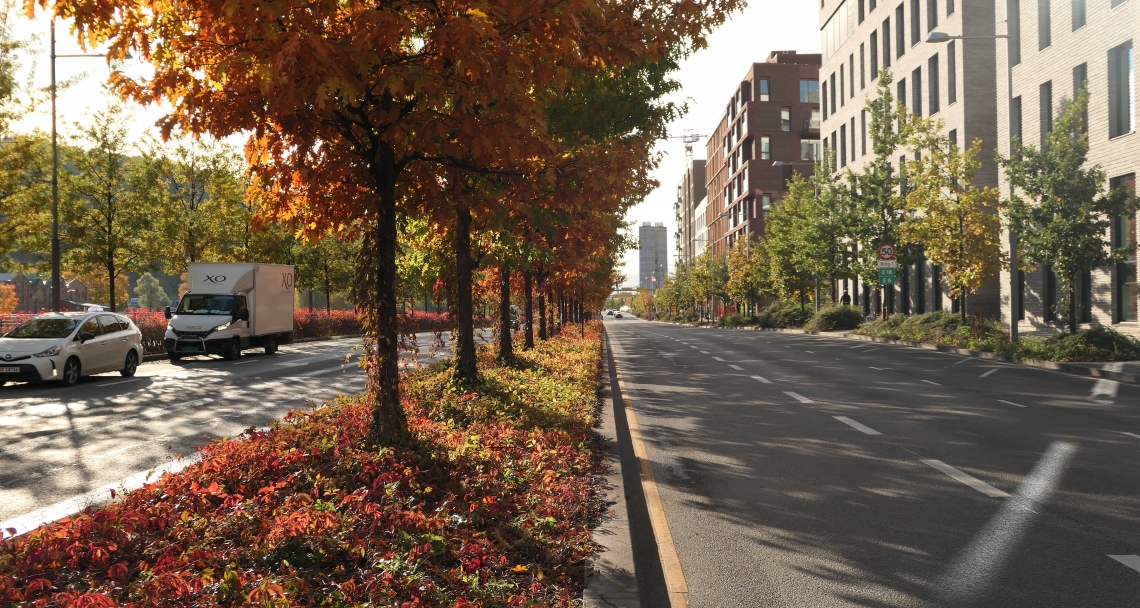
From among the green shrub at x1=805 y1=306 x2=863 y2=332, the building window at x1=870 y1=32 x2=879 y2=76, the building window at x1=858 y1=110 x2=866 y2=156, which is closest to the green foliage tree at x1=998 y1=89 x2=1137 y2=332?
the green shrub at x1=805 y1=306 x2=863 y2=332

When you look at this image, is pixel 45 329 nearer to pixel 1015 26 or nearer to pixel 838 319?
pixel 1015 26

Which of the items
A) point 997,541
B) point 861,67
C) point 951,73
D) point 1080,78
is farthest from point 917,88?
point 997,541

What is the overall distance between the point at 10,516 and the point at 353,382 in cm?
1177

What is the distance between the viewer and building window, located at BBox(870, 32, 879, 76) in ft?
166

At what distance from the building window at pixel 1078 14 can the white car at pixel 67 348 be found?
30.5 m

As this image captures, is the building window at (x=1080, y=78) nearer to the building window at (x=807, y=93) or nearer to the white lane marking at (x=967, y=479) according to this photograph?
the white lane marking at (x=967, y=479)

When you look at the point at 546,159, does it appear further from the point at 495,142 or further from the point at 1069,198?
the point at 1069,198

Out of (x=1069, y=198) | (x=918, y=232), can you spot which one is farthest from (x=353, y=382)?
(x=918, y=232)

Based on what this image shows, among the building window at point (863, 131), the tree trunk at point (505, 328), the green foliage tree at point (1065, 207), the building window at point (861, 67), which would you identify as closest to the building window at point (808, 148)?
the building window at point (861, 67)

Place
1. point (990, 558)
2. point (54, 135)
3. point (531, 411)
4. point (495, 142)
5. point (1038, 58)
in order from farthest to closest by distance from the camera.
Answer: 1. point (1038, 58)
2. point (54, 135)
3. point (531, 411)
4. point (495, 142)
5. point (990, 558)

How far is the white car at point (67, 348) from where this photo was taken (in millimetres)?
16734

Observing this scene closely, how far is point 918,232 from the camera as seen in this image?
32344 mm

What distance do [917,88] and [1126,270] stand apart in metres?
20.7

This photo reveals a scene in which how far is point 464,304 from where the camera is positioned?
45.1ft
